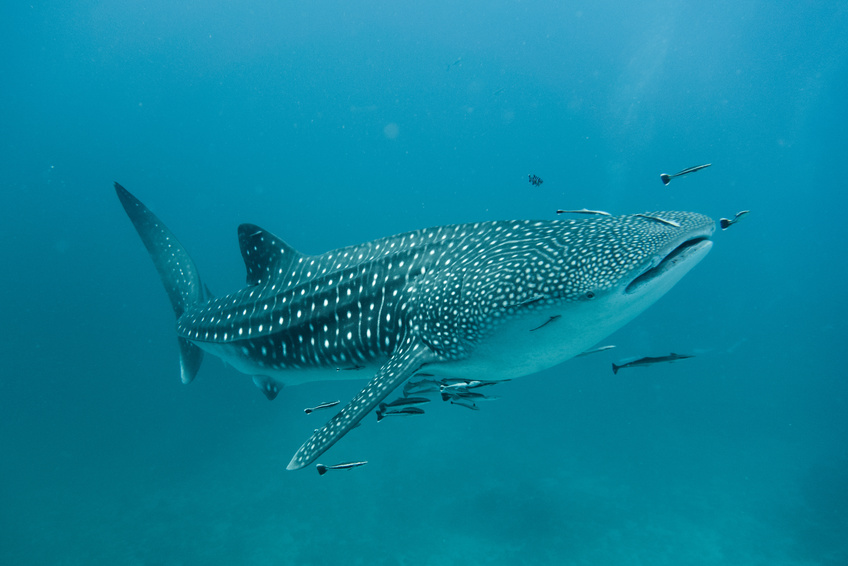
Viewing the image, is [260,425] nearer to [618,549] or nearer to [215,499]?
[215,499]

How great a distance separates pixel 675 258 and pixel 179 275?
7444 mm

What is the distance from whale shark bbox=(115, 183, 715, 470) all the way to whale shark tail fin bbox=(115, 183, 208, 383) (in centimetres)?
16

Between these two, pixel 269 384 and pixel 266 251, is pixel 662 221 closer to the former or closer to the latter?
pixel 266 251

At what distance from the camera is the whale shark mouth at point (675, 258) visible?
8.51 feet

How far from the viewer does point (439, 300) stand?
398 cm

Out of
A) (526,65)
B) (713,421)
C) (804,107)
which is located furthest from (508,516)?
(804,107)

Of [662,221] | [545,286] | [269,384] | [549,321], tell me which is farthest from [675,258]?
[269,384]

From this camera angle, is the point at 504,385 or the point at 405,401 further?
the point at 504,385

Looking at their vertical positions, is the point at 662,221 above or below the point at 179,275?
above

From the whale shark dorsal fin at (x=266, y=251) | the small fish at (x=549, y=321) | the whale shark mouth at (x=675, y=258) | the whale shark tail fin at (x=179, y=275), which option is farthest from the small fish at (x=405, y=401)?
the whale shark tail fin at (x=179, y=275)

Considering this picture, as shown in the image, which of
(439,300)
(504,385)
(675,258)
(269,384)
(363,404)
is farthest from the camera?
(504,385)

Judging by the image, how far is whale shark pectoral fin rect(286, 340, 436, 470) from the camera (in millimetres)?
3519

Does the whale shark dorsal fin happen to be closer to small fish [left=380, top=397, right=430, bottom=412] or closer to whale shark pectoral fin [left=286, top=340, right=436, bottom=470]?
small fish [left=380, top=397, right=430, bottom=412]

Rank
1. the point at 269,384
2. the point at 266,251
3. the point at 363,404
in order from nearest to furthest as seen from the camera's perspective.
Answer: the point at 363,404, the point at 266,251, the point at 269,384
